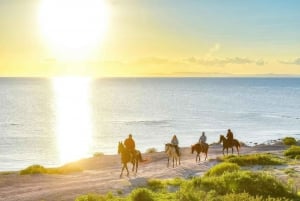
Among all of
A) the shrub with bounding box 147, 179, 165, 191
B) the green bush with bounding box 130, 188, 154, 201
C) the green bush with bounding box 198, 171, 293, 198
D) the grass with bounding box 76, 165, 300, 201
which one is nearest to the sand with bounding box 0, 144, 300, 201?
the shrub with bounding box 147, 179, 165, 191

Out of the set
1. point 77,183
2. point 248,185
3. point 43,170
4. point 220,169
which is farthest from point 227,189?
point 43,170

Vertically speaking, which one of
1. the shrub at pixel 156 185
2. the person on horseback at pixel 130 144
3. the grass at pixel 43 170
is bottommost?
the shrub at pixel 156 185

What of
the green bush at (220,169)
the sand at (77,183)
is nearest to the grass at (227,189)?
the sand at (77,183)

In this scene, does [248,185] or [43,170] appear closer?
[248,185]

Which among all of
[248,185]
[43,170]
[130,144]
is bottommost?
[248,185]

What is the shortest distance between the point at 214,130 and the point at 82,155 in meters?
34.9

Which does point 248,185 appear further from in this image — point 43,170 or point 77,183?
point 43,170

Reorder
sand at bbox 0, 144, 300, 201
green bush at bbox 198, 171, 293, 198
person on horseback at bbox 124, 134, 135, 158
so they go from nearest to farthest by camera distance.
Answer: green bush at bbox 198, 171, 293, 198, sand at bbox 0, 144, 300, 201, person on horseback at bbox 124, 134, 135, 158

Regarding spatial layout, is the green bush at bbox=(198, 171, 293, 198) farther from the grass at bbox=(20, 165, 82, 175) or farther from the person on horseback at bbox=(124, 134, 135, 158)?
the grass at bbox=(20, 165, 82, 175)

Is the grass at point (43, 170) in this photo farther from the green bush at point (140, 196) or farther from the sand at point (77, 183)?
the green bush at point (140, 196)

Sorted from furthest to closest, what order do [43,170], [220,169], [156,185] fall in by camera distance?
[43,170] → [220,169] → [156,185]

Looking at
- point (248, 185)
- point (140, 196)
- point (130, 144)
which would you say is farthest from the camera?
point (130, 144)

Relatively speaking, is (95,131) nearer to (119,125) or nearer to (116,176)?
(119,125)

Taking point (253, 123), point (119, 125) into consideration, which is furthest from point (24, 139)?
point (253, 123)
